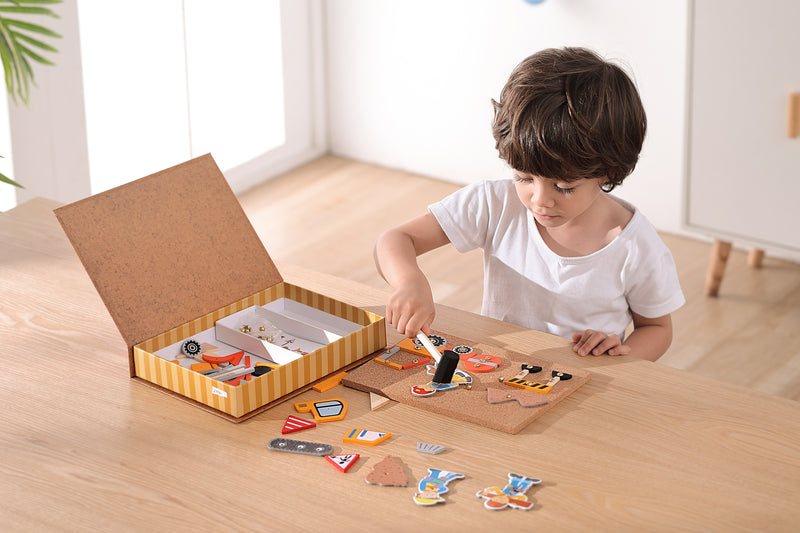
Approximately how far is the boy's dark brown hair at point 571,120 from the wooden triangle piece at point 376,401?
0.40 m

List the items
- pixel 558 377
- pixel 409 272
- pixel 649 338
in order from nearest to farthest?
pixel 558 377 < pixel 409 272 < pixel 649 338

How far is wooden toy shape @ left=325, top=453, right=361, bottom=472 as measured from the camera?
108 centimetres

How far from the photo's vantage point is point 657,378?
1277mm

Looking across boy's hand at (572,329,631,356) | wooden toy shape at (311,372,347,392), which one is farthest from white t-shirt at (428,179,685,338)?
wooden toy shape at (311,372,347,392)

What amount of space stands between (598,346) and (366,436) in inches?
14.6

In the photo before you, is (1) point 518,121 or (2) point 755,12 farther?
(2) point 755,12

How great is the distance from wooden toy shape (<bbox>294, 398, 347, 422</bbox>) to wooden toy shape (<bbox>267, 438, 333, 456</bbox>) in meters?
0.06

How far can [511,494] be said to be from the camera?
3.41 ft

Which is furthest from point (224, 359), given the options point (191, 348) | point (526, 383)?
point (526, 383)

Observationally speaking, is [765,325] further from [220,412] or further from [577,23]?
[220,412]

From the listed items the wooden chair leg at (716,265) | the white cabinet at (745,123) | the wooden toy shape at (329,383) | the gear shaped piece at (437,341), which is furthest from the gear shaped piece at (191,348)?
the wooden chair leg at (716,265)

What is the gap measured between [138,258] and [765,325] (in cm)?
213

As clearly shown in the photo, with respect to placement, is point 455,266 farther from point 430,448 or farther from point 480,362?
point 430,448

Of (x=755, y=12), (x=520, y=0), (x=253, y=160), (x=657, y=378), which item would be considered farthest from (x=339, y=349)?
(x=253, y=160)
